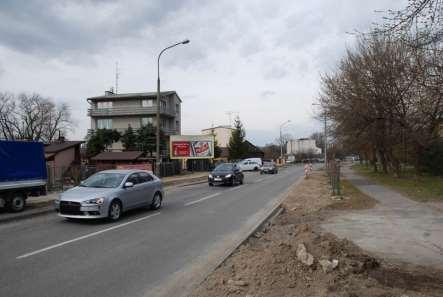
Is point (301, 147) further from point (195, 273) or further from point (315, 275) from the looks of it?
point (315, 275)

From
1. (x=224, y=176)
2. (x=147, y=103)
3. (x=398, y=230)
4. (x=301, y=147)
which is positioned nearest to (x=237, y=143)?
(x=147, y=103)

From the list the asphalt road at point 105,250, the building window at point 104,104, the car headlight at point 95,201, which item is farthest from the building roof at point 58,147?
the car headlight at point 95,201

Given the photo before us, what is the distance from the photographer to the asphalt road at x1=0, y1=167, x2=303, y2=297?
6.11 m

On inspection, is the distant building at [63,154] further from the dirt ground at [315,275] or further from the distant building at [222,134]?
the distant building at [222,134]

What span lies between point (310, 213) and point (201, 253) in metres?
5.99

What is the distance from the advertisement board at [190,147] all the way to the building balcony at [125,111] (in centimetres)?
1568

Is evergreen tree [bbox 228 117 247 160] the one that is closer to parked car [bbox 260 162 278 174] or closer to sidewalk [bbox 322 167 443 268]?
parked car [bbox 260 162 278 174]

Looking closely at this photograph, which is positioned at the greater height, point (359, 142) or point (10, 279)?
point (359, 142)

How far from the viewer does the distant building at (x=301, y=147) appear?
13850 centimetres

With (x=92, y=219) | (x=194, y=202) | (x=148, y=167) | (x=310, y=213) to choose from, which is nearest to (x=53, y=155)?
(x=148, y=167)

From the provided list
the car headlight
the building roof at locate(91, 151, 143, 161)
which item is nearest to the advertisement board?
the building roof at locate(91, 151, 143, 161)

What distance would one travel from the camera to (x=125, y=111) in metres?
68.9

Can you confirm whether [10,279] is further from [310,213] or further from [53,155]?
[53,155]

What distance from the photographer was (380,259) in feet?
22.8
